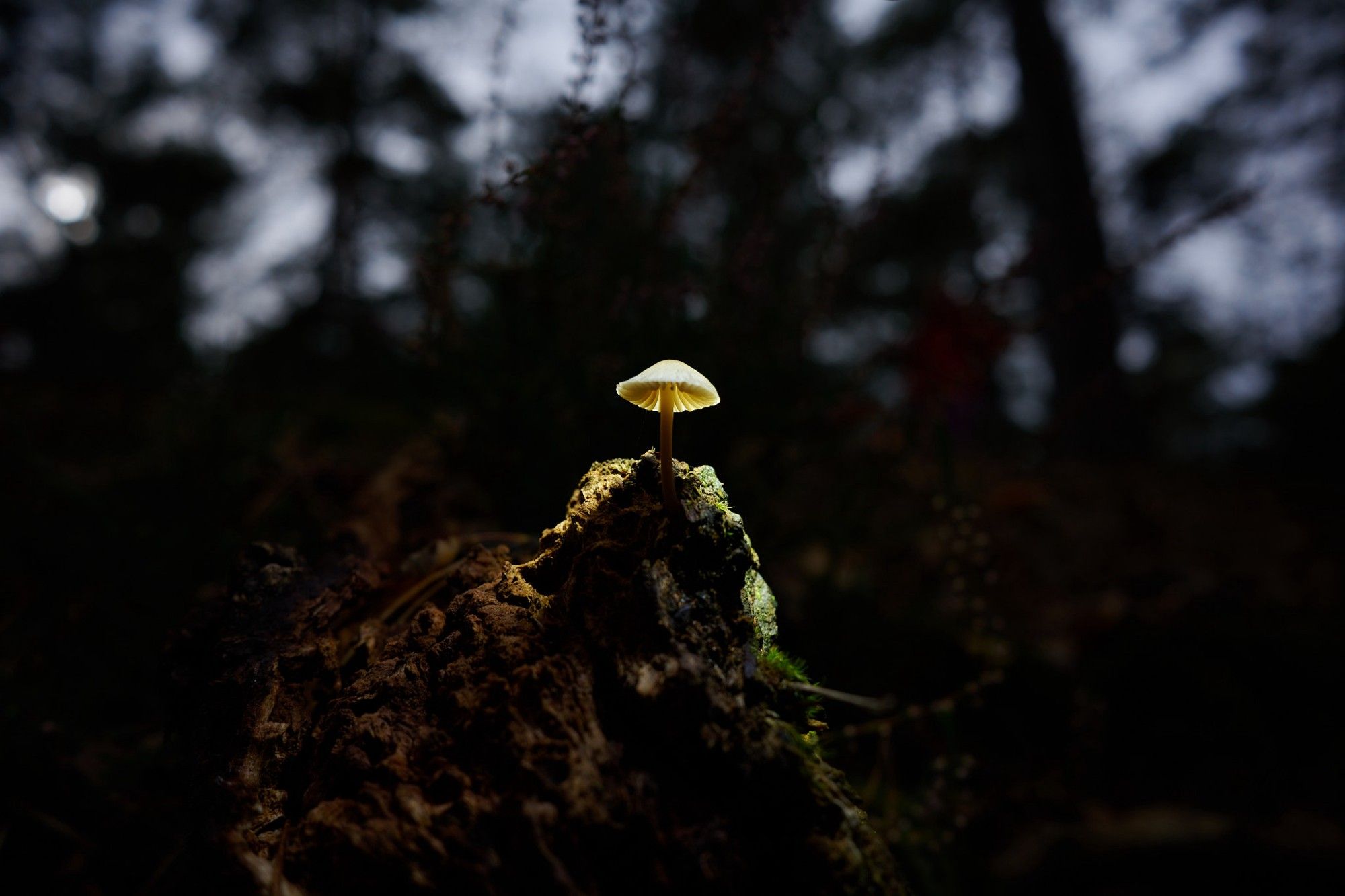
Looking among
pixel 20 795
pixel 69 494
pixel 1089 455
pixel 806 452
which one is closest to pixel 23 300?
pixel 69 494

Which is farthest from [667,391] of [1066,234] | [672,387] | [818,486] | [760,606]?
[1066,234]

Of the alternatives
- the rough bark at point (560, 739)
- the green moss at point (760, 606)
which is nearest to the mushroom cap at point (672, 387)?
the rough bark at point (560, 739)

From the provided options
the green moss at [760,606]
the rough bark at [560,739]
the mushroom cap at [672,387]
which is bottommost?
the rough bark at [560,739]

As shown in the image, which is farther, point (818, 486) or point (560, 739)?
point (818, 486)

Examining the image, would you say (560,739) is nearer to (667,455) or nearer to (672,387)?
(667,455)

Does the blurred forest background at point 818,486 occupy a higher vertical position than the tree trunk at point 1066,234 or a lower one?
lower

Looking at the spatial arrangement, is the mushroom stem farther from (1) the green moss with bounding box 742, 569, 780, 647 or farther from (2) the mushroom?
(1) the green moss with bounding box 742, 569, 780, 647

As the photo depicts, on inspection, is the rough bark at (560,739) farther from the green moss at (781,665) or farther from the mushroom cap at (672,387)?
the mushroom cap at (672,387)
